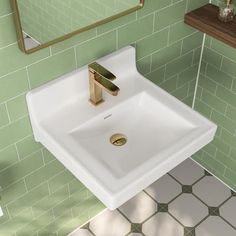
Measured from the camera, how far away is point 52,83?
182 centimetres

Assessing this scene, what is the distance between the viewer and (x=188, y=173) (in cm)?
294

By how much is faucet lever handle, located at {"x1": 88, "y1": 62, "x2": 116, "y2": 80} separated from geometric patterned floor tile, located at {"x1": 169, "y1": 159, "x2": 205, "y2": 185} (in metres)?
1.36

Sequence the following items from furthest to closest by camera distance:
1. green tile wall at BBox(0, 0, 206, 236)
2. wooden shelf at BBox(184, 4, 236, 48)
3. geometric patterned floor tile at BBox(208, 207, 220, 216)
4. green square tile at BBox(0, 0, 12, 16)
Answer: geometric patterned floor tile at BBox(208, 207, 220, 216) → wooden shelf at BBox(184, 4, 236, 48) → green tile wall at BBox(0, 0, 206, 236) → green square tile at BBox(0, 0, 12, 16)

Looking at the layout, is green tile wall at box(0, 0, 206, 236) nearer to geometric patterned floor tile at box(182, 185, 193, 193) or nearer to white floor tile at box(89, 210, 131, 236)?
white floor tile at box(89, 210, 131, 236)

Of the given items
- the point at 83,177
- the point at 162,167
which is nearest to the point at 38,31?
the point at 83,177

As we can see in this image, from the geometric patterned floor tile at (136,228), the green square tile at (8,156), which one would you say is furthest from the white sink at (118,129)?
the geometric patterned floor tile at (136,228)

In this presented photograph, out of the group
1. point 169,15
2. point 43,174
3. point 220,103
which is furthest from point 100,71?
point 220,103

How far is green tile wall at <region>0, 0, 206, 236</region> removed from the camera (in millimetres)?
1718

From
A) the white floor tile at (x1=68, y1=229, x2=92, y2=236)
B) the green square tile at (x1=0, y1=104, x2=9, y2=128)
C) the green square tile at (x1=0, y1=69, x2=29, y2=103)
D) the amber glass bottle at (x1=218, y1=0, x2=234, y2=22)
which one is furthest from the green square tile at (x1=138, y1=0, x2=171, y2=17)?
the white floor tile at (x1=68, y1=229, x2=92, y2=236)

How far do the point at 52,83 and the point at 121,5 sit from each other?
476mm

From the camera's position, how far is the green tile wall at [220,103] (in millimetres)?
2404

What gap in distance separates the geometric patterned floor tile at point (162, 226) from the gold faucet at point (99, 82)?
1086 mm

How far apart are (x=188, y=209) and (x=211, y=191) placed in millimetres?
230

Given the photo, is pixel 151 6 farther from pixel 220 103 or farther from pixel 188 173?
pixel 188 173
